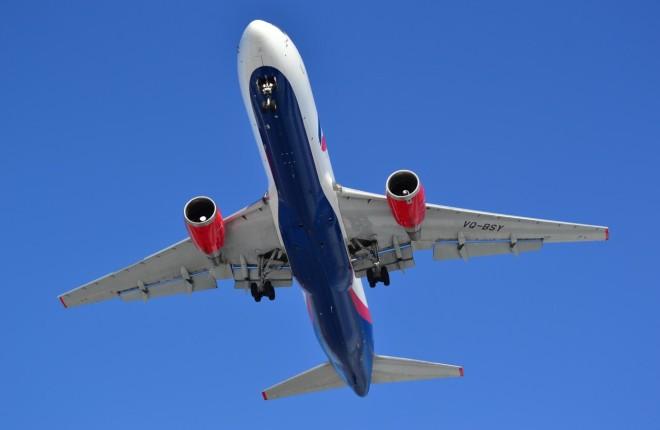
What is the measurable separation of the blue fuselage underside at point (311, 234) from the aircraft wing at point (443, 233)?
152 centimetres

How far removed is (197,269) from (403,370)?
322 inches

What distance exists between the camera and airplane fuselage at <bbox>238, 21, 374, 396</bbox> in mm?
24234

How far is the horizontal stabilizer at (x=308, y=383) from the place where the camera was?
32219 mm

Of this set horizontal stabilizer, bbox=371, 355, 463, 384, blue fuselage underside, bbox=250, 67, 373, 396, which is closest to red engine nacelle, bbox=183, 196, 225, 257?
blue fuselage underside, bbox=250, 67, 373, 396

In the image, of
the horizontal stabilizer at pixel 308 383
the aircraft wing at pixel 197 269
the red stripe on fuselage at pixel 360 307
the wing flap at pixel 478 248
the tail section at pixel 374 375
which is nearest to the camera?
the red stripe on fuselage at pixel 360 307

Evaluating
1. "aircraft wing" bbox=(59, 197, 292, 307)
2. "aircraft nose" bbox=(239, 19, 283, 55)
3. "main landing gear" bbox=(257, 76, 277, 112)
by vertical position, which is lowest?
"aircraft wing" bbox=(59, 197, 292, 307)

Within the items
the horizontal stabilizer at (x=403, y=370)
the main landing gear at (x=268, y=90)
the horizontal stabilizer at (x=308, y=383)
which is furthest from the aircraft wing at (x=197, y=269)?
the main landing gear at (x=268, y=90)

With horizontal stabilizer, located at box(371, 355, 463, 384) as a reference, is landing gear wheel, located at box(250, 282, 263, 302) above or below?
above

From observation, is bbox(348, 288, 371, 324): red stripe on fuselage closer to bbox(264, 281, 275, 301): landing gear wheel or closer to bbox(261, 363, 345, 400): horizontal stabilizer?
bbox(264, 281, 275, 301): landing gear wheel

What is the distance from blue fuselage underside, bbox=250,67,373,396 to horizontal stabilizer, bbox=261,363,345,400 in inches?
90.1

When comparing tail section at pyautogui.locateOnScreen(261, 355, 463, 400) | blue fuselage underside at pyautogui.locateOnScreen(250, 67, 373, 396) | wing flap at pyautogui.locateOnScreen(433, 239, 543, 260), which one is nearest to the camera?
blue fuselage underside at pyautogui.locateOnScreen(250, 67, 373, 396)

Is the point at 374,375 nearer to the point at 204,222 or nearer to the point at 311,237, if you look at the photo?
the point at 311,237

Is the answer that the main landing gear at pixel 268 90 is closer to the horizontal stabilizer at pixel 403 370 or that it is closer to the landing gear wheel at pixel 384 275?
the landing gear wheel at pixel 384 275

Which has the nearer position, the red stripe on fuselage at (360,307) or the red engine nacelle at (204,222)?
the red engine nacelle at (204,222)
